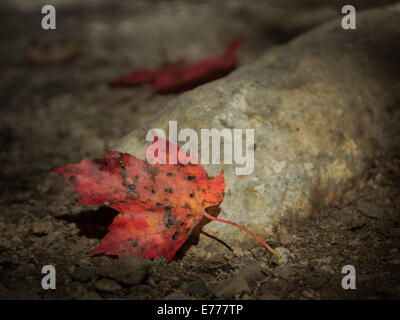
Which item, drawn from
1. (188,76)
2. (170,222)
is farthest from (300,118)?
(188,76)

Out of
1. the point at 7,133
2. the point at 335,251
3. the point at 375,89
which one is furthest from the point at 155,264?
the point at 7,133

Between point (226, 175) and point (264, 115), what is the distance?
14.9 inches

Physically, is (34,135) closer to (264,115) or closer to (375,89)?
(264,115)

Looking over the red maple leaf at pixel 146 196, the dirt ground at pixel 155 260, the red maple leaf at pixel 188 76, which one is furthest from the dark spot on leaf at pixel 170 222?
the red maple leaf at pixel 188 76

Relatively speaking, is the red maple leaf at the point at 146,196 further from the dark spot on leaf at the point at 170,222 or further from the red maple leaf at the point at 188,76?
the red maple leaf at the point at 188,76

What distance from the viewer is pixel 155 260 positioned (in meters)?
1.30

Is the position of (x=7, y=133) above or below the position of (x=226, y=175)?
above

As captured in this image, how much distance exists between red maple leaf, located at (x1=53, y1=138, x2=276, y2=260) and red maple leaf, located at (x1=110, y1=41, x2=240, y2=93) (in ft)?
4.67

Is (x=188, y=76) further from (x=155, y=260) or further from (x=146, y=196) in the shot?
(x=155, y=260)

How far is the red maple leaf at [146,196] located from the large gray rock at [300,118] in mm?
146

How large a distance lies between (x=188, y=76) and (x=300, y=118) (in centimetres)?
140

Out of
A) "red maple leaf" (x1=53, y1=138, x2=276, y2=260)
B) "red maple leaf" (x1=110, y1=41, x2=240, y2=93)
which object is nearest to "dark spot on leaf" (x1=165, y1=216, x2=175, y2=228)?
"red maple leaf" (x1=53, y1=138, x2=276, y2=260)

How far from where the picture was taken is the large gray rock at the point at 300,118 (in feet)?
4.61

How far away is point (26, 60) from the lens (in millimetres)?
3834
